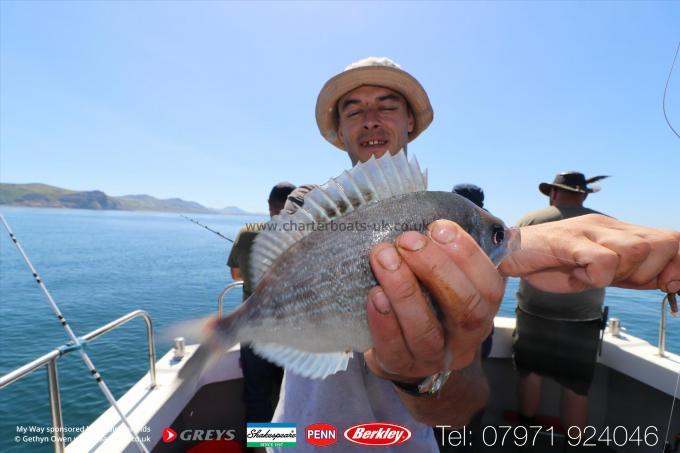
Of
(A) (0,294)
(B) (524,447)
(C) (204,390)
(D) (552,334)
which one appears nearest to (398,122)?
(D) (552,334)

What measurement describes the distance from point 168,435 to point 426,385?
3.44 meters

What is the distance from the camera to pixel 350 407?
2309mm

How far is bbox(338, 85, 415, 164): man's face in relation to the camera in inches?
128

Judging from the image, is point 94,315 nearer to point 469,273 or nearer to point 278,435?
point 278,435

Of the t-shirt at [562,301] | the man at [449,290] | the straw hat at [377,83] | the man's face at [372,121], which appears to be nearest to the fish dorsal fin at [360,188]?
the man at [449,290]

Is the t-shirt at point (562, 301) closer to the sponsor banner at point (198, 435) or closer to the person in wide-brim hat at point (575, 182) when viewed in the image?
the person in wide-brim hat at point (575, 182)

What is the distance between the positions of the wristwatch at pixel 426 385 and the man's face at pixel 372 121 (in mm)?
2048

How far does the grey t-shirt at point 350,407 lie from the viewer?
229cm

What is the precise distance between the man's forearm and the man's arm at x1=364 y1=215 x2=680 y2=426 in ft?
1.15

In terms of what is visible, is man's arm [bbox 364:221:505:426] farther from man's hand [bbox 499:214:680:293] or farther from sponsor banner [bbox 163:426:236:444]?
sponsor banner [bbox 163:426:236:444]

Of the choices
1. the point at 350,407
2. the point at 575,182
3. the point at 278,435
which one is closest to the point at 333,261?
the point at 350,407

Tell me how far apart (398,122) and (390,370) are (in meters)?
2.44

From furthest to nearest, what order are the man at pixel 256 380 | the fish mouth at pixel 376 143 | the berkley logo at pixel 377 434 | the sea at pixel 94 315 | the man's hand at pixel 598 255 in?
the sea at pixel 94 315 → the man at pixel 256 380 → the fish mouth at pixel 376 143 → the berkley logo at pixel 377 434 → the man's hand at pixel 598 255

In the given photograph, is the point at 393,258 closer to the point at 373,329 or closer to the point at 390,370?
the point at 373,329
